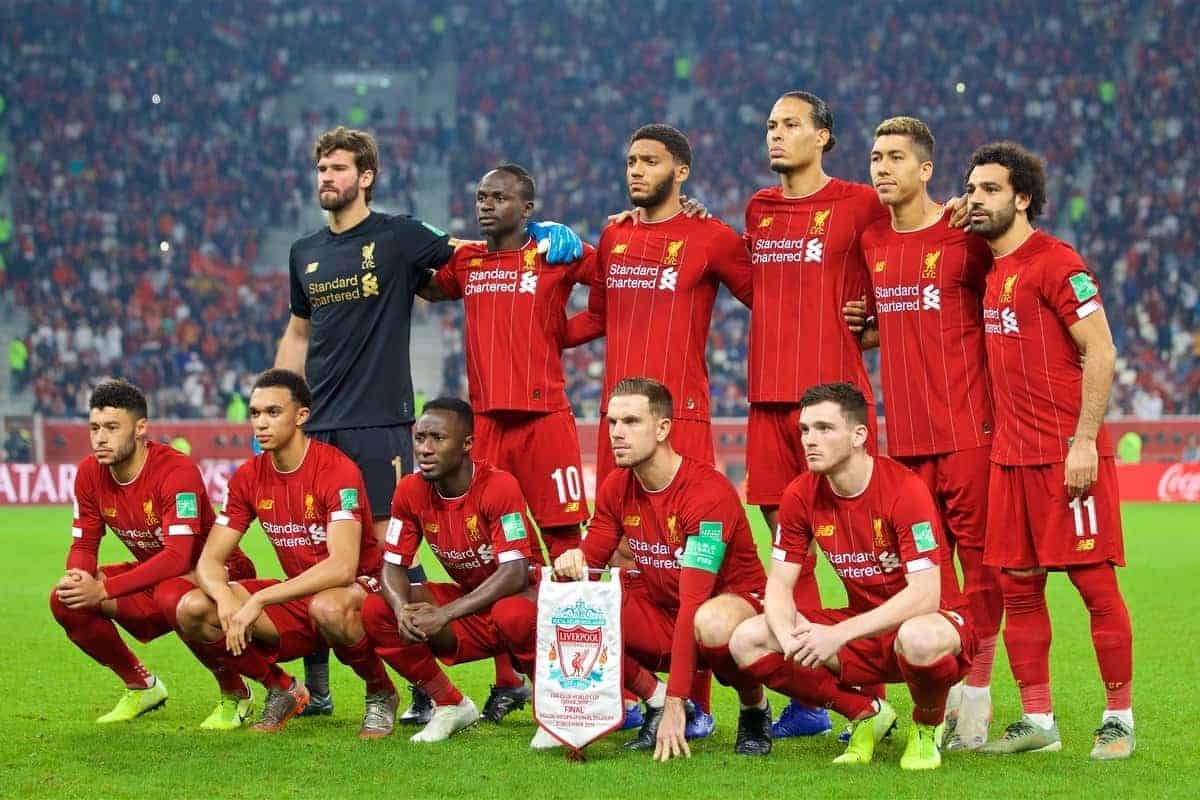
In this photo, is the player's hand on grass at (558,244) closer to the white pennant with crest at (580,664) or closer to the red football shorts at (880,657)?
the white pennant with crest at (580,664)

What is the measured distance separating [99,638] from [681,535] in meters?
2.62

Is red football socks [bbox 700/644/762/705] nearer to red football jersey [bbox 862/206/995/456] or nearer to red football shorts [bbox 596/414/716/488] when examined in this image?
red football shorts [bbox 596/414/716/488]

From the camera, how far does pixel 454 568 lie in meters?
6.33

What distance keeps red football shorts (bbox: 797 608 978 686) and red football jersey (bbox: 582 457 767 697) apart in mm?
570

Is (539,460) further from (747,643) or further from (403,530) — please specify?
(747,643)

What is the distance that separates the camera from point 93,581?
633cm

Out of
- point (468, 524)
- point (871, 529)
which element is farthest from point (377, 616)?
point (871, 529)

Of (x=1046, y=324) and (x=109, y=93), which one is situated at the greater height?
(x=109, y=93)

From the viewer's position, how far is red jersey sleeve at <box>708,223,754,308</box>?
6.56 meters

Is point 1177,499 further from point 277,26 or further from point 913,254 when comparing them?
point 277,26

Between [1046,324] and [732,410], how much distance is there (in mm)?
18213

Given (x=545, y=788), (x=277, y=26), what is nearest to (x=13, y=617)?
(x=545, y=788)

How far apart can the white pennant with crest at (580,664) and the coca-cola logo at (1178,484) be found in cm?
1782

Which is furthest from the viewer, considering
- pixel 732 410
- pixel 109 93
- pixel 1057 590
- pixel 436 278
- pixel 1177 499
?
pixel 109 93
